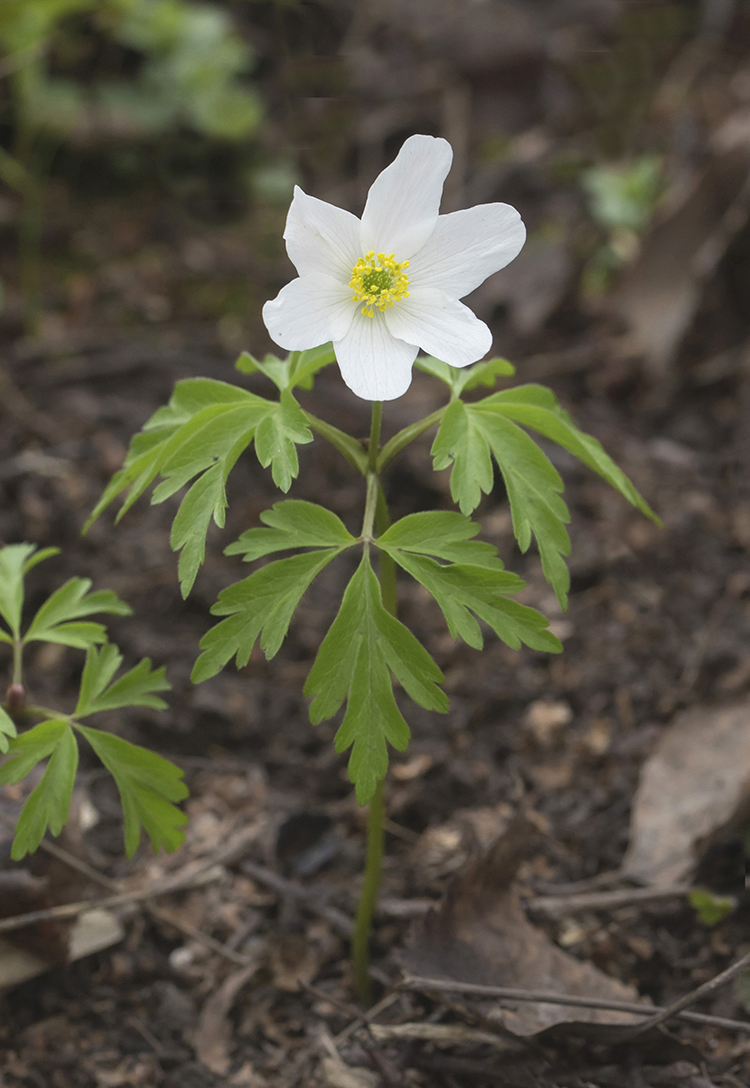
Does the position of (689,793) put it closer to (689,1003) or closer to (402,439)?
(689,1003)

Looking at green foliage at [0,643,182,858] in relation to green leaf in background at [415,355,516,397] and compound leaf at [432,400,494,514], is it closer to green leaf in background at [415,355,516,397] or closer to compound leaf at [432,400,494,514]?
compound leaf at [432,400,494,514]

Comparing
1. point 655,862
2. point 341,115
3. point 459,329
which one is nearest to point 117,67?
point 341,115

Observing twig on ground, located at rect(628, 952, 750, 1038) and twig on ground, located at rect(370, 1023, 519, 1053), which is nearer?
twig on ground, located at rect(628, 952, 750, 1038)

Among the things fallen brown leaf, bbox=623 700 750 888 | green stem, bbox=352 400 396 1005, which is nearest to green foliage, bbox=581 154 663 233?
fallen brown leaf, bbox=623 700 750 888

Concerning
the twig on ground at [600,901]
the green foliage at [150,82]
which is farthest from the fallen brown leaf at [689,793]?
the green foliage at [150,82]

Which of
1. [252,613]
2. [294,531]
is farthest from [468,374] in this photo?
[252,613]
